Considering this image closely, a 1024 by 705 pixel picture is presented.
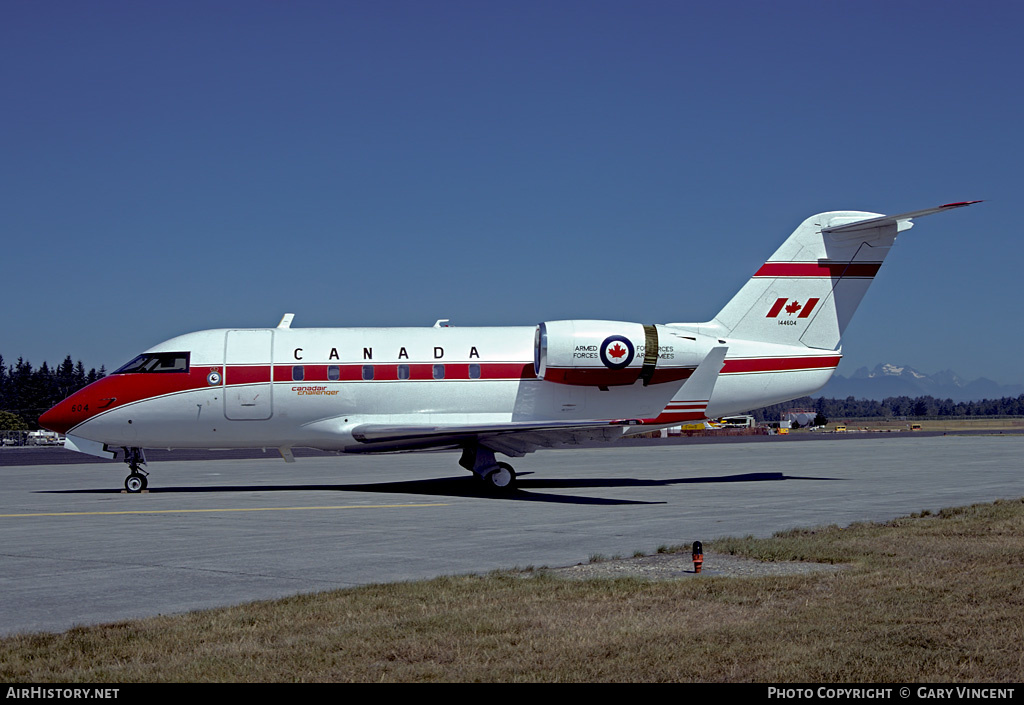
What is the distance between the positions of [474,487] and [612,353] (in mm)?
5316

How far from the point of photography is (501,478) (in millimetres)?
24016

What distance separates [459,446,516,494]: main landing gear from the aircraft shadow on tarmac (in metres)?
0.25

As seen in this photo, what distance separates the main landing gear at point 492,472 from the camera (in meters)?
24.0

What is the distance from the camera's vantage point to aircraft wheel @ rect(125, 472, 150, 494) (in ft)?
81.2

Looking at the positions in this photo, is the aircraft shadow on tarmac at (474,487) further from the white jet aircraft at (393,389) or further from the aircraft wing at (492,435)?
the aircraft wing at (492,435)

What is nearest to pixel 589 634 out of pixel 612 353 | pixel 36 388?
pixel 612 353

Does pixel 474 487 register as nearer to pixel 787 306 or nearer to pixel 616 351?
pixel 616 351

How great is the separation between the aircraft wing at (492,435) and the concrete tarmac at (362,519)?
1223 millimetres

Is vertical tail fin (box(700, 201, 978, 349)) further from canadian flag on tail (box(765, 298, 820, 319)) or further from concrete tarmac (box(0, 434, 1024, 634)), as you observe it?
concrete tarmac (box(0, 434, 1024, 634))

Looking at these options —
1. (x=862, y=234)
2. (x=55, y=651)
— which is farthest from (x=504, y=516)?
(x=862, y=234)
